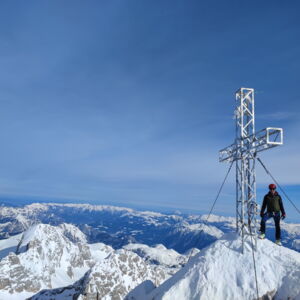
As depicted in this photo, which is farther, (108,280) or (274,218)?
(108,280)

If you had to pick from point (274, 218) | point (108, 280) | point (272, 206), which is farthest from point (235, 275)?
point (108, 280)

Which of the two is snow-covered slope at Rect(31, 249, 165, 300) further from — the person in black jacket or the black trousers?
the person in black jacket

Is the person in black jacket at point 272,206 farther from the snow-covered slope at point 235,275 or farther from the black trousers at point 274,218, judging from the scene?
the snow-covered slope at point 235,275

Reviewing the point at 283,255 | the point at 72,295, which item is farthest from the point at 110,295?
the point at 283,255

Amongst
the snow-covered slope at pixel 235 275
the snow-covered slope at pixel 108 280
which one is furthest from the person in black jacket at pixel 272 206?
the snow-covered slope at pixel 108 280

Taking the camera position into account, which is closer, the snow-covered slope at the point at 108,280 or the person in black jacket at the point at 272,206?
the person in black jacket at the point at 272,206

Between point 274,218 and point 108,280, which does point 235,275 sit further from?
point 108,280

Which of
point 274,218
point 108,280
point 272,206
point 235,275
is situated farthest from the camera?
point 108,280

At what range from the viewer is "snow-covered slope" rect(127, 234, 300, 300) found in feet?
69.1

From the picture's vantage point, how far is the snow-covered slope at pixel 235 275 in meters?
21.0

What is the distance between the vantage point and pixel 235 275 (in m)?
22.3

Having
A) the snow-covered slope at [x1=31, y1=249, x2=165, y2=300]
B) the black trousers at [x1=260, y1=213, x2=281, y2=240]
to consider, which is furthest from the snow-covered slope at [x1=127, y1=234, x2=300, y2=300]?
the snow-covered slope at [x1=31, y1=249, x2=165, y2=300]

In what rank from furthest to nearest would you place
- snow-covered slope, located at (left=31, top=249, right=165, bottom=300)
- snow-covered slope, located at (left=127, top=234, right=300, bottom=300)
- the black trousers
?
snow-covered slope, located at (left=31, top=249, right=165, bottom=300) < the black trousers < snow-covered slope, located at (left=127, top=234, right=300, bottom=300)

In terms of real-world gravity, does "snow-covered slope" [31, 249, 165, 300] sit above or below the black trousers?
below
